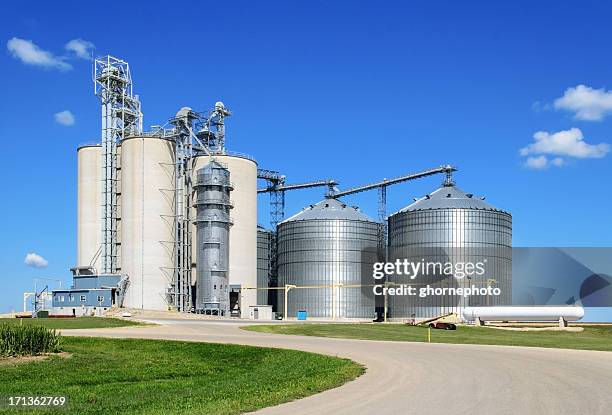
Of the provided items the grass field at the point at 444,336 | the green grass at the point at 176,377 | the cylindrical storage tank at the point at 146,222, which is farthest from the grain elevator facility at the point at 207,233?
the green grass at the point at 176,377

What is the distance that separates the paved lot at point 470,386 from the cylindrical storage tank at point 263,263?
100 metres

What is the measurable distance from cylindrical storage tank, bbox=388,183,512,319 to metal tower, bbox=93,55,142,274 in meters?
48.4

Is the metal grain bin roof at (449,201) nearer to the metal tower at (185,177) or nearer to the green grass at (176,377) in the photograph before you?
the metal tower at (185,177)

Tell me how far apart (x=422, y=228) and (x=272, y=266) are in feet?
117

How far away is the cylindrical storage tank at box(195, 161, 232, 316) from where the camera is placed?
12125cm

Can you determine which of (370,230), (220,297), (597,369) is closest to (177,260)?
(220,297)

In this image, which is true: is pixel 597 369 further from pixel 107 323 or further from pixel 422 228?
pixel 422 228

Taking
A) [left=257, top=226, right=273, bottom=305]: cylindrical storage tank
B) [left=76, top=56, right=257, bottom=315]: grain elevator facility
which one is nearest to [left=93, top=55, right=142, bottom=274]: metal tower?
[left=76, top=56, right=257, bottom=315]: grain elevator facility

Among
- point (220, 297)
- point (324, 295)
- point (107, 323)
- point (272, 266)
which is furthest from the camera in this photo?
point (272, 266)

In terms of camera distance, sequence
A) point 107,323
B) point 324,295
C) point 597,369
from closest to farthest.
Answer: point 597,369
point 107,323
point 324,295

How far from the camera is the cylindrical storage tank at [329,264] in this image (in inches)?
5428

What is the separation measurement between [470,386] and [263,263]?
122m

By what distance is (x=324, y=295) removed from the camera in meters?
138

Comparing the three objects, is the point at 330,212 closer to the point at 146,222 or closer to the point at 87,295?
the point at 146,222
